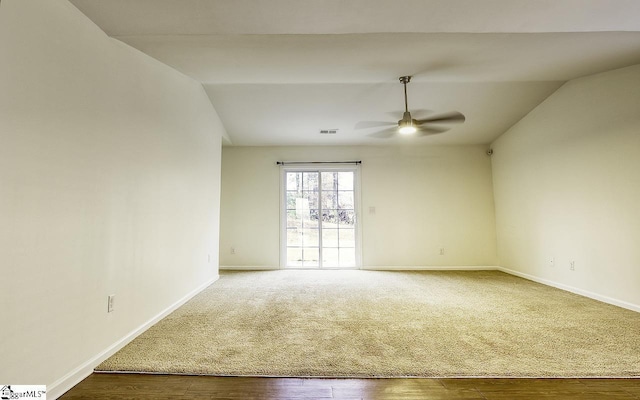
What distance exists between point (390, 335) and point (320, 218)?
3.14 m

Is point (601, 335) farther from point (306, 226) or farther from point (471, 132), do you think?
point (306, 226)

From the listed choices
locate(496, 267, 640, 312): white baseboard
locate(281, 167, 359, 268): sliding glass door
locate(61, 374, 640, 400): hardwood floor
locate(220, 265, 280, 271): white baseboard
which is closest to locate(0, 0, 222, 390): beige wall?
locate(61, 374, 640, 400): hardwood floor

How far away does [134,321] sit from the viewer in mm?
2041

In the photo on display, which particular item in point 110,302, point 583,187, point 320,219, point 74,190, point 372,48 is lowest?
point 110,302

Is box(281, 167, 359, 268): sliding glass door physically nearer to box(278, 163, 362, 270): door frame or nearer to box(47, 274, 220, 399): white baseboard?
box(278, 163, 362, 270): door frame

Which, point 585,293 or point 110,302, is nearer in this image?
point 110,302

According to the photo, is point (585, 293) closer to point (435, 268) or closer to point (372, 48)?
point (435, 268)

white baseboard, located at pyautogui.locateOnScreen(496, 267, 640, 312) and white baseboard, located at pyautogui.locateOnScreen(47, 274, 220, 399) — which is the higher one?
white baseboard, located at pyautogui.locateOnScreen(47, 274, 220, 399)

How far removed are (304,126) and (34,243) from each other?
356 cm

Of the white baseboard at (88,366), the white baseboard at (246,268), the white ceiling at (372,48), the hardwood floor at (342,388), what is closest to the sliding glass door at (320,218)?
the white baseboard at (246,268)

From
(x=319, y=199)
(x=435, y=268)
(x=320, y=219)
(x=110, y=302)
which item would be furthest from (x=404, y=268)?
(x=110, y=302)

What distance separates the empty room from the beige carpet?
0.02m

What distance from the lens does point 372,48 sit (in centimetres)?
221

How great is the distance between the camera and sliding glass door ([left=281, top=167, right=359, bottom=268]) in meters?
4.99
